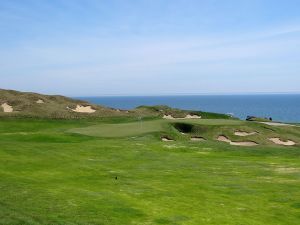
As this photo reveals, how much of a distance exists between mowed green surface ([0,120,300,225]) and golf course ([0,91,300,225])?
0.15 ft

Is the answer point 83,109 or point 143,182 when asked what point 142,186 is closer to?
point 143,182

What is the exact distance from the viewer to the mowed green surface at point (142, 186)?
18.9 metres

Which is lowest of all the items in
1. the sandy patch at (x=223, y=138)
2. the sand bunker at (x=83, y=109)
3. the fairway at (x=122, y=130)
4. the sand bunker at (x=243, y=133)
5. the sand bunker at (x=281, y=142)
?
the sand bunker at (x=281, y=142)

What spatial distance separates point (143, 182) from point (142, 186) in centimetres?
102

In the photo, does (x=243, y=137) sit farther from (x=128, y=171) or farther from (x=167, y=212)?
(x=167, y=212)

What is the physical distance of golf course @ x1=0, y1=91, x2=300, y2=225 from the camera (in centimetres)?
1901

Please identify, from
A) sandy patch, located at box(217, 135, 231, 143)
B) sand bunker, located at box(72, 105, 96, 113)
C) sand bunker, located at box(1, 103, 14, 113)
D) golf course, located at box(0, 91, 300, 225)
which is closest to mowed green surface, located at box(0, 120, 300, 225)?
golf course, located at box(0, 91, 300, 225)

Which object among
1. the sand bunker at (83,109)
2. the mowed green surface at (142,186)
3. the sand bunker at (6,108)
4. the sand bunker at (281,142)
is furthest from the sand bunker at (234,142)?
the sand bunker at (6,108)

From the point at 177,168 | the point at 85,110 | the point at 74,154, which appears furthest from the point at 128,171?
the point at 85,110

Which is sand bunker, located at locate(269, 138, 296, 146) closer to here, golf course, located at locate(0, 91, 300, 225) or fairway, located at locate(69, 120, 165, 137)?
golf course, located at locate(0, 91, 300, 225)

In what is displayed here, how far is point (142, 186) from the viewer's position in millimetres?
24781

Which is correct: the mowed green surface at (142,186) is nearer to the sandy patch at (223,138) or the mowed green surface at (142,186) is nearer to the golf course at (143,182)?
the golf course at (143,182)

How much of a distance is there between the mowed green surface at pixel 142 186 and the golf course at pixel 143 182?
0.15 feet

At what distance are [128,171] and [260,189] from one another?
27.8 ft
